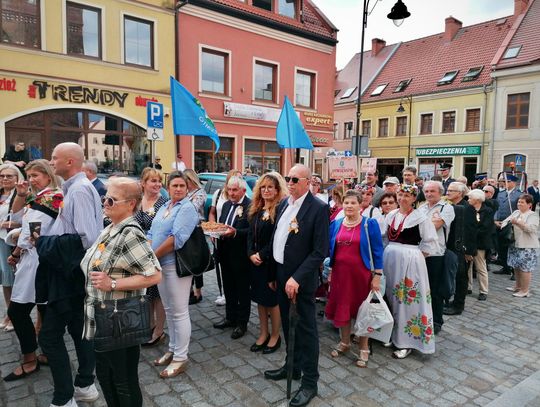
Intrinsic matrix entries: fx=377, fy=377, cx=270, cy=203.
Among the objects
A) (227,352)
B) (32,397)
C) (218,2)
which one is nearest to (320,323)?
(227,352)

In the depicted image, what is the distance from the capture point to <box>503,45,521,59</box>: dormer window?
26136 millimetres

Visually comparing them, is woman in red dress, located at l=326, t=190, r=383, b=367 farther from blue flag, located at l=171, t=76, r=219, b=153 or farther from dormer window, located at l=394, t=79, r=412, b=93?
dormer window, located at l=394, t=79, r=412, b=93

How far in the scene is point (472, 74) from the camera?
93.2 ft

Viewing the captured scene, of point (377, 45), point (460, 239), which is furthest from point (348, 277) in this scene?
point (377, 45)

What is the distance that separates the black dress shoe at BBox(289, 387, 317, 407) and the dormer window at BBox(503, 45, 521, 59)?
30513 millimetres

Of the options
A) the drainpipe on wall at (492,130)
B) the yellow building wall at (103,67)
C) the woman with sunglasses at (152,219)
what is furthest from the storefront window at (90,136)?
the drainpipe on wall at (492,130)

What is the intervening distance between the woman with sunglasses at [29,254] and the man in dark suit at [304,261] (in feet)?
6.22

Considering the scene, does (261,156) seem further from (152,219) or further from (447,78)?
(447,78)

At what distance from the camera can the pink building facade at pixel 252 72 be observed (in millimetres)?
15742

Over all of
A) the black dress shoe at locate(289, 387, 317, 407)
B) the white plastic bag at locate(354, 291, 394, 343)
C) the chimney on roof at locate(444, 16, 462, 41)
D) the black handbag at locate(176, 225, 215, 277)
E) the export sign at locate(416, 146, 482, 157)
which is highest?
the chimney on roof at locate(444, 16, 462, 41)

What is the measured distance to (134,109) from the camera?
1427 cm

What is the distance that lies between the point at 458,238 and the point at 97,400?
4.54m

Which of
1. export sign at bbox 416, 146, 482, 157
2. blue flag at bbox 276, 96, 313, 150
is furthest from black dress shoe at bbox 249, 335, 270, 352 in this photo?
export sign at bbox 416, 146, 482, 157

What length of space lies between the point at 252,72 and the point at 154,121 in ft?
35.4
